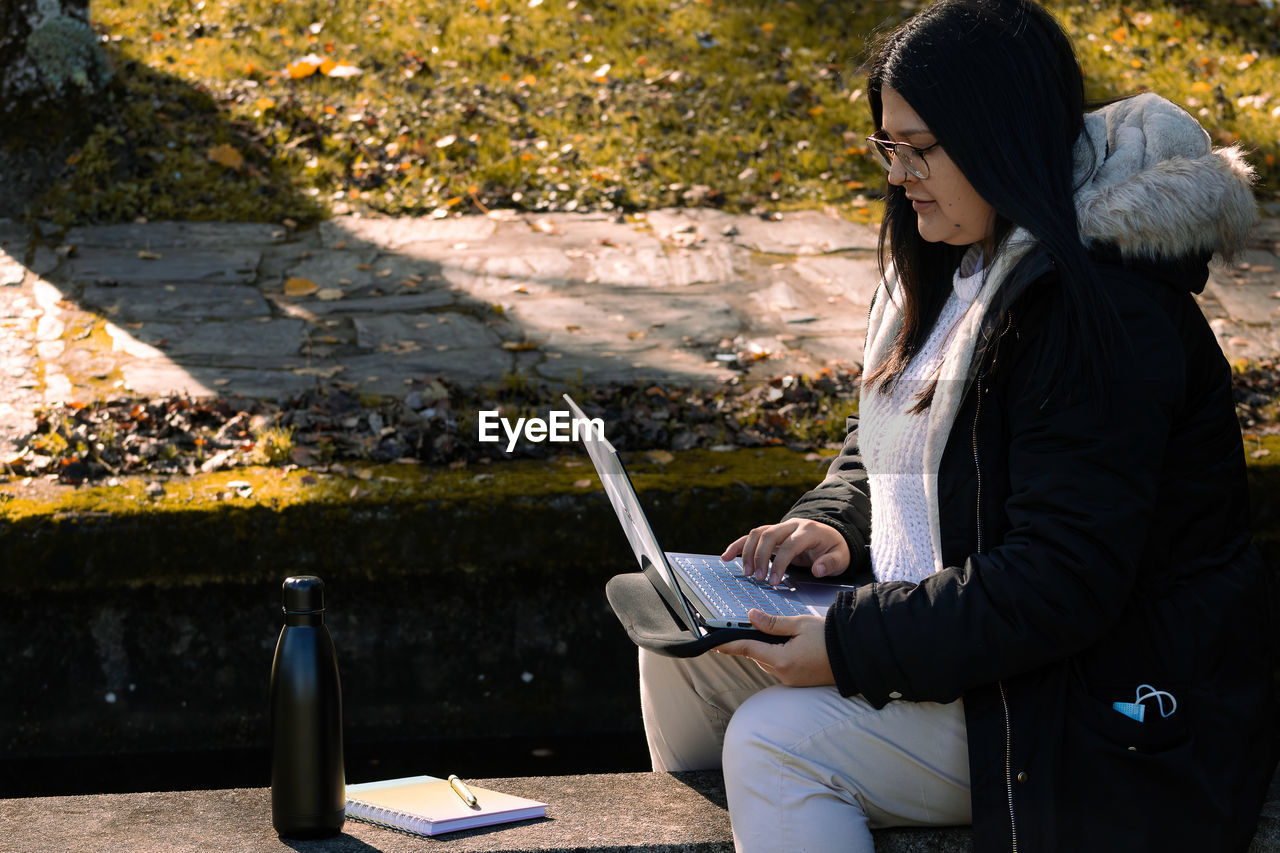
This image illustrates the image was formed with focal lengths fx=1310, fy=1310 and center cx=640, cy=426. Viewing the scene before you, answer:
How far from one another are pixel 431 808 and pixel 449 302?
380 cm

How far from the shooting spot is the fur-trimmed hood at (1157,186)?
188 cm

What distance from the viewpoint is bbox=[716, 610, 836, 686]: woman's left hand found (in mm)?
1992

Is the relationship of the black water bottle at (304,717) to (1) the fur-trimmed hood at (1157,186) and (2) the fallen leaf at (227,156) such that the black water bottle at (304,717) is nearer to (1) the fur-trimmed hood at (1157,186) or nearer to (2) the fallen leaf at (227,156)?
(1) the fur-trimmed hood at (1157,186)

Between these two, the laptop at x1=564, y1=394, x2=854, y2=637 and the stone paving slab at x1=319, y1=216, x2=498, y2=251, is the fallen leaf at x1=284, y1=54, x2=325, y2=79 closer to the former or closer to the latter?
the stone paving slab at x1=319, y1=216, x2=498, y2=251

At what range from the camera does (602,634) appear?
3.56 metres

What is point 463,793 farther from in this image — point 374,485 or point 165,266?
point 165,266

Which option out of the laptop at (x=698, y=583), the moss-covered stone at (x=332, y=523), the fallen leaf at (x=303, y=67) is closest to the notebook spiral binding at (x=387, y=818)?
the laptop at (x=698, y=583)

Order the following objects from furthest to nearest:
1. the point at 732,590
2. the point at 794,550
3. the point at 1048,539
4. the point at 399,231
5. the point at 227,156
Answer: the point at 227,156 → the point at 399,231 → the point at 794,550 → the point at 732,590 → the point at 1048,539

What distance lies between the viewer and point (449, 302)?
591cm

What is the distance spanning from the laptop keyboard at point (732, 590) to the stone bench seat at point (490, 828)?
41 cm

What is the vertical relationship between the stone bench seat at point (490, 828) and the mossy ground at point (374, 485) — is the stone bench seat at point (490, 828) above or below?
below

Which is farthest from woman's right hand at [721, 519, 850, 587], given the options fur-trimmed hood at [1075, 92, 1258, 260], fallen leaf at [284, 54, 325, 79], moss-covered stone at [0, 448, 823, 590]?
fallen leaf at [284, 54, 325, 79]

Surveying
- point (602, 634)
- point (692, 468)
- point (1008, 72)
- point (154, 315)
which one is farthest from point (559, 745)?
point (154, 315)

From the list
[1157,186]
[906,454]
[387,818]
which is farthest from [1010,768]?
[387,818]
